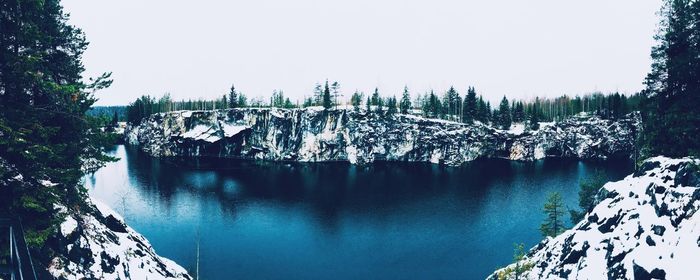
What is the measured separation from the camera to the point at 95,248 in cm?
2636

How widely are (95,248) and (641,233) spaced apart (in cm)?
3675

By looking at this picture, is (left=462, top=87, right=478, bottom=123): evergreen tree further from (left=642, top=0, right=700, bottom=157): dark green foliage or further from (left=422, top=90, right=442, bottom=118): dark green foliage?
(left=642, top=0, right=700, bottom=157): dark green foliage

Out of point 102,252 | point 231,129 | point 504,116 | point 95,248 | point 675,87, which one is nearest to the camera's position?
point 95,248

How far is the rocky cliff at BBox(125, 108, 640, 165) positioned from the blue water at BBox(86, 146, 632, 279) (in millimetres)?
17418

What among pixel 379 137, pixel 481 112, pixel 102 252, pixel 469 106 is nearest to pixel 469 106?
pixel 469 106

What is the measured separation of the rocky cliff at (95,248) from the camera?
22.1m

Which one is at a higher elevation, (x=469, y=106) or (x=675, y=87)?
(x=469, y=106)

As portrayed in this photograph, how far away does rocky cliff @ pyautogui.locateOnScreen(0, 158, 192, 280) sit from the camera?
22.1m

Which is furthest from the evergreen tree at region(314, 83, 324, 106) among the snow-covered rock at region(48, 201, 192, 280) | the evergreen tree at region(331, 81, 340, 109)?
the snow-covered rock at region(48, 201, 192, 280)

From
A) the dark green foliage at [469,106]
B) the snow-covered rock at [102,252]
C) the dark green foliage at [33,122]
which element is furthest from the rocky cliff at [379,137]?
the dark green foliage at [33,122]

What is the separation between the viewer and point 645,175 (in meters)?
32.2

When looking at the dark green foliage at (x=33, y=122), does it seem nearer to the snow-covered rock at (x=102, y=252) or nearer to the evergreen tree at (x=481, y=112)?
the snow-covered rock at (x=102, y=252)

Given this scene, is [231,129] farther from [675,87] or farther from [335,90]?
[675,87]

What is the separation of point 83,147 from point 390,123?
134 meters
